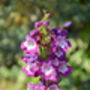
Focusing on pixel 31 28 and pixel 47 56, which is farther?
pixel 31 28

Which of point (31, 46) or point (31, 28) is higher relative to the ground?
point (31, 28)

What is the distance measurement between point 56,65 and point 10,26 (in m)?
2.83

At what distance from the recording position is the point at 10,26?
4.44 metres

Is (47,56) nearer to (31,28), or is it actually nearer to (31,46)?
(31,46)

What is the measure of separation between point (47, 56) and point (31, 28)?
8.35ft

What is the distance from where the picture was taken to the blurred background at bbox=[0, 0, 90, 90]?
12.9 feet

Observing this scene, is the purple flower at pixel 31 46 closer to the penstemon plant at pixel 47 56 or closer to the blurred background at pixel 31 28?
the penstemon plant at pixel 47 56

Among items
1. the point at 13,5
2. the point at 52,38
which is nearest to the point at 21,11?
the point at 13,5

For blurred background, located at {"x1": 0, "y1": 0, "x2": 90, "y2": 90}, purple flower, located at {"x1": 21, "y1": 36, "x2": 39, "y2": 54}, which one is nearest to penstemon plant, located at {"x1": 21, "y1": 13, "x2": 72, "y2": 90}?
purple flower, located at {"x1": 21, "y1": 36, "x2": 39, "y2": 54}

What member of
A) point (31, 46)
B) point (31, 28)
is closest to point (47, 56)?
point (31, 46)

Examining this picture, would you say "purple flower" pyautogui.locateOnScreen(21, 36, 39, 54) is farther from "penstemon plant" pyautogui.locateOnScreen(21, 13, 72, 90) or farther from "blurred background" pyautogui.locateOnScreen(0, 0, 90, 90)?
"blurred background" pyautogui.locateOnScreen(0, 0, 90, 90)

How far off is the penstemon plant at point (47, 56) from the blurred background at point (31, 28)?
6.69 feet

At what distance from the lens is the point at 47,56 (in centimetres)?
172

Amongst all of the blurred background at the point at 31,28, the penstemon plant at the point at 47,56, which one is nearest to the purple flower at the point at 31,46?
the penstemon plant at the point at 47,56
